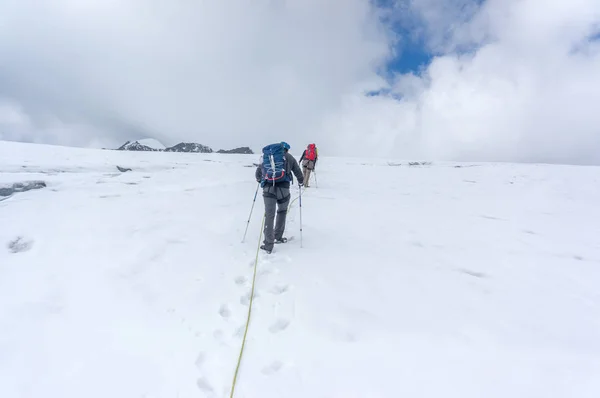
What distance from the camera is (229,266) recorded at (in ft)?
19.6

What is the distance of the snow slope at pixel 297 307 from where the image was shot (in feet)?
10.0

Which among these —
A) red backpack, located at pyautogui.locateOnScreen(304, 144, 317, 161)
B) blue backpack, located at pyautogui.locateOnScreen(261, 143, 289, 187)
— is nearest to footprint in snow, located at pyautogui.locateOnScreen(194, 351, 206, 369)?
blue backpack, located at pyautogui.locateOnScreen(261, 143, 289, 187)

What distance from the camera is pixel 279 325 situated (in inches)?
161

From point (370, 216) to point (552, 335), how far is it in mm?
6486

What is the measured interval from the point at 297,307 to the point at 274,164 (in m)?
3.61

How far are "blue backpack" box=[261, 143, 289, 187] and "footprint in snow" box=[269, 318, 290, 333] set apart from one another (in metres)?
3.46

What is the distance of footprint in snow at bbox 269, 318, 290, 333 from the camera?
397 centimetres

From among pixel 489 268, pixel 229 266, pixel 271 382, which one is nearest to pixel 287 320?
pixel 271 382

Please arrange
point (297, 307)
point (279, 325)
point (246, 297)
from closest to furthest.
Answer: point (279, 325) < point (297, 307) < point (246, 297)

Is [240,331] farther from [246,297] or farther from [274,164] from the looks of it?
[274,164]

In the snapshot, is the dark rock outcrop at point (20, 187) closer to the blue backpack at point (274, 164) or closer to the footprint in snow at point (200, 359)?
the blue backpack at point (274, 164)

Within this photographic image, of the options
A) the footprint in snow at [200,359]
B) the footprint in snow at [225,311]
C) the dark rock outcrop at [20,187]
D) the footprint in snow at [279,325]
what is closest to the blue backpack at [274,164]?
the footprint in snow at [225,311]

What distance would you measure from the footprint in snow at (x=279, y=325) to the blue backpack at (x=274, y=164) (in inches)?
136

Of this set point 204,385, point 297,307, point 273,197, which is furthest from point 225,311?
point 273,197
